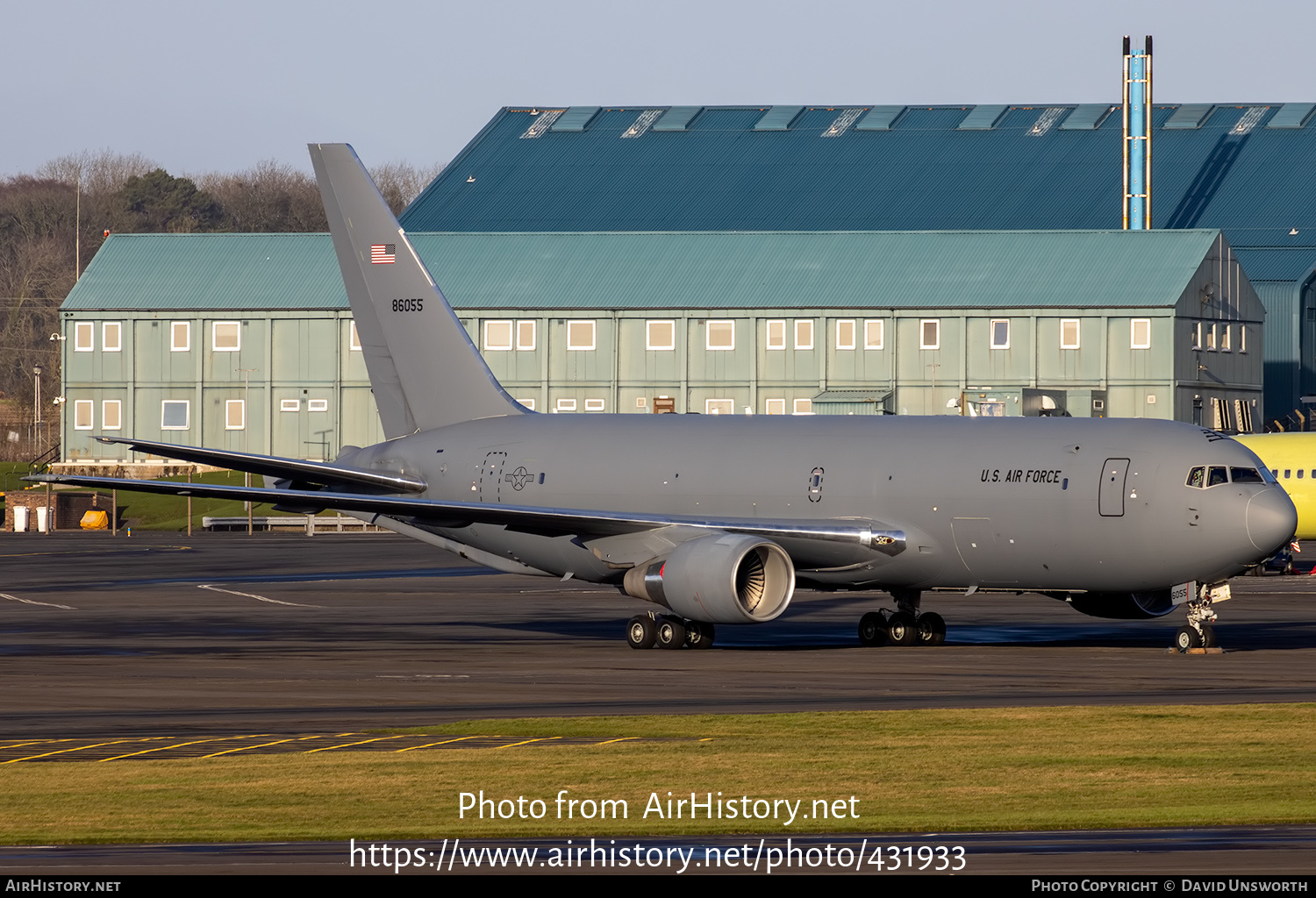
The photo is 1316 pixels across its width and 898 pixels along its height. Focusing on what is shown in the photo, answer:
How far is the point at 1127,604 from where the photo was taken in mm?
38188

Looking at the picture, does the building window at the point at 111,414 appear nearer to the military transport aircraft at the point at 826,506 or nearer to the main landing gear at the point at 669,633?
the military transport aircraft at the point at 826,506

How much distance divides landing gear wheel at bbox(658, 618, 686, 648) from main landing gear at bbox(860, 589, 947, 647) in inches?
149

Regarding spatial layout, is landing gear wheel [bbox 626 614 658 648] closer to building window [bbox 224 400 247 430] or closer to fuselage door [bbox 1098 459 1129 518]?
fuselage door [bbox 1098 459 1129 518]

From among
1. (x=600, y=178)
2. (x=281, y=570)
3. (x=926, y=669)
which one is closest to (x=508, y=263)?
(x=600, y=178)

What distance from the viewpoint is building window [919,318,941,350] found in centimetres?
9856

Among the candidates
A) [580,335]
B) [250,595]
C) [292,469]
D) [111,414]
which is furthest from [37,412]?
[292,469]

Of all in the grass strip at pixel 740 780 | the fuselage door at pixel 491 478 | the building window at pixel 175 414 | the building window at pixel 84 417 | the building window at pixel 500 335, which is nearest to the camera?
the grass strip at pixel 740 780

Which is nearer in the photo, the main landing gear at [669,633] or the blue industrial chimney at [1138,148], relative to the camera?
the main landing gear at [669,633]

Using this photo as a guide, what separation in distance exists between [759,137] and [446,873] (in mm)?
110819

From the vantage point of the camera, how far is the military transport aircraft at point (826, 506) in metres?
35.8

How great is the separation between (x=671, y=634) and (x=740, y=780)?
17.3 meters

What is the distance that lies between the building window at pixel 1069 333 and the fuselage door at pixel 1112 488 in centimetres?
6174

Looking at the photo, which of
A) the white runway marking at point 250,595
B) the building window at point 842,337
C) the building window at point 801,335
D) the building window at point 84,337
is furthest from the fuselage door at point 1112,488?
the building window at point 84,337

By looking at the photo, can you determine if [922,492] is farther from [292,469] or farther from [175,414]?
[175,414]
